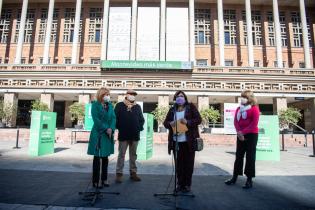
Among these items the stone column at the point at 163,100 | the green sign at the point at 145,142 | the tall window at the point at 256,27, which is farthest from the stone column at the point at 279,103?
the green sign at the point at 145,142

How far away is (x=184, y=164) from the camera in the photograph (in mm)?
4898

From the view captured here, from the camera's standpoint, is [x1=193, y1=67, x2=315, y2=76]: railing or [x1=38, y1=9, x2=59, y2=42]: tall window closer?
[x1=193, y1=67, x2=315, y2=76]: railing

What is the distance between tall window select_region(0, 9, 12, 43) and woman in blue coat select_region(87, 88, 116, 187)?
37948 millimetres

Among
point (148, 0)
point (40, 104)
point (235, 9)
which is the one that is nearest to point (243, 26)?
point (235, 9)

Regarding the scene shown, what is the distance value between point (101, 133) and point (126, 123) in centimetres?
92

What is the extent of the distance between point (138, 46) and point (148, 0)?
7237 mm

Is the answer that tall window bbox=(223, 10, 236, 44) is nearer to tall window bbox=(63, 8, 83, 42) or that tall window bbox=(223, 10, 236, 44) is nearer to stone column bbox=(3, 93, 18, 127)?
tall window bbox=(63, 8, 83, 42)

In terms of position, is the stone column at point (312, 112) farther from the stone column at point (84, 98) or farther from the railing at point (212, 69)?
the stone column at point (84, 98)

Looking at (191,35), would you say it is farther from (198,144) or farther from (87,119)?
(198,144)

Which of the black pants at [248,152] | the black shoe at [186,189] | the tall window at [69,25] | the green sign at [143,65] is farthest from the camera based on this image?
the tall window at [69,25]

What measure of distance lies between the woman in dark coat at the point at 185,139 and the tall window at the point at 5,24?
38836 millimetres

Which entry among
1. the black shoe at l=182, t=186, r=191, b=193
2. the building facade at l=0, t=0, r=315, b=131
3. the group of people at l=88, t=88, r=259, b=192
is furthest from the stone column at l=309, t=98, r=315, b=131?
the black shoe at l=182, t=186, r=191, b=193

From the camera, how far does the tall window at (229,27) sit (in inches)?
1361

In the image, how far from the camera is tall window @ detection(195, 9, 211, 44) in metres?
34.4
